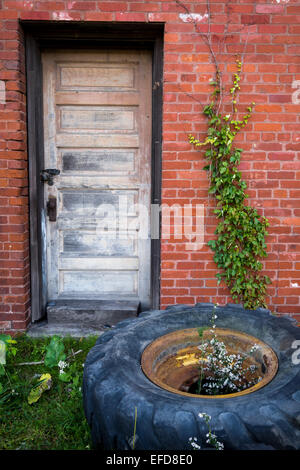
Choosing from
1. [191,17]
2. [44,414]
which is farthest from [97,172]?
[44,414]

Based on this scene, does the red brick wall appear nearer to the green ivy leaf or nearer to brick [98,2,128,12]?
brick [98,2,128,12]

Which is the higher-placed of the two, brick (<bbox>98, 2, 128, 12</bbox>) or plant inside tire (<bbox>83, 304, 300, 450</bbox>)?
brick (<bbox>98, 2, 128, 12</bbox>)

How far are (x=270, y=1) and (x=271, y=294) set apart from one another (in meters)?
2.47

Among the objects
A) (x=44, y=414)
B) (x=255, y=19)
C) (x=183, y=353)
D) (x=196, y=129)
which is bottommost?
(x=44, y=414)

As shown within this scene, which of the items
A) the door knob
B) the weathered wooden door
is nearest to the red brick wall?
the door knob

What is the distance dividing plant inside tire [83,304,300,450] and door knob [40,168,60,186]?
2.25 metres

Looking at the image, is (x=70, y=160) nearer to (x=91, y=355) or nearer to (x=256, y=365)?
(x=91, y=355)

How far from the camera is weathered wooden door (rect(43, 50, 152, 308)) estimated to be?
3684mm

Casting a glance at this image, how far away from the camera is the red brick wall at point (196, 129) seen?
3.26 meters

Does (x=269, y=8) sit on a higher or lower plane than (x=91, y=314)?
higher

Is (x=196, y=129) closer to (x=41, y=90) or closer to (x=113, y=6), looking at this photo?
(x=113, y=6)

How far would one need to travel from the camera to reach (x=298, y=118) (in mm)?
3340

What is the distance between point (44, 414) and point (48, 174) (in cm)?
220

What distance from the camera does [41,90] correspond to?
3633 mm
